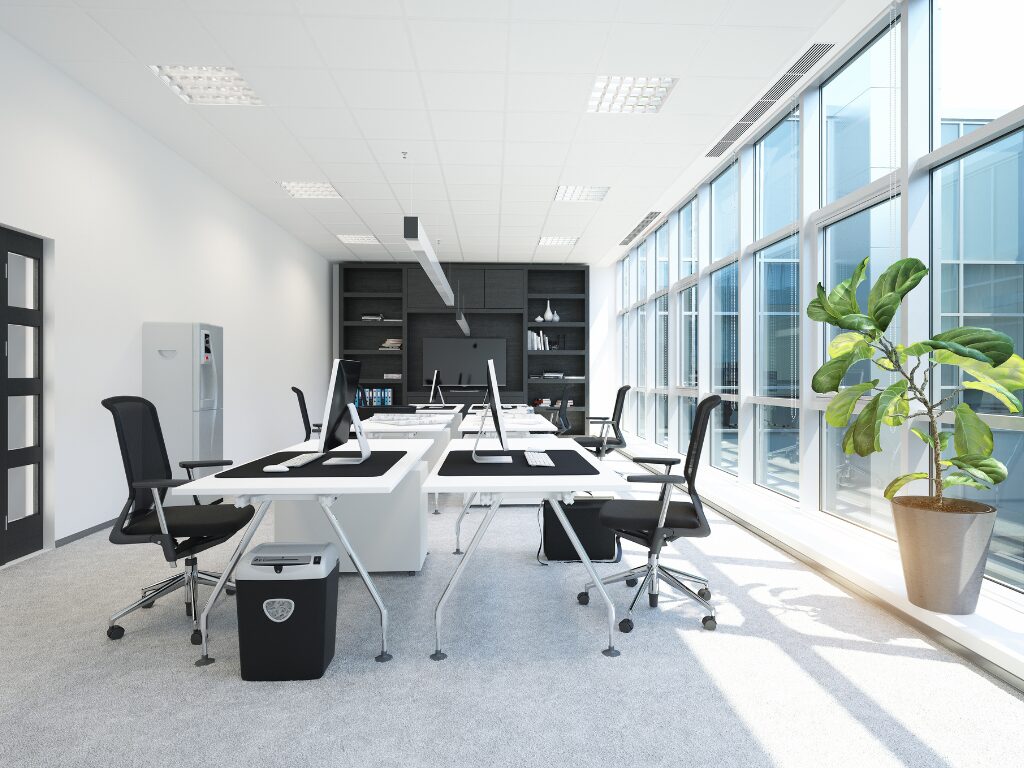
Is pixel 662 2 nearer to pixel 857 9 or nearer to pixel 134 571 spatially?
pixel 857 9

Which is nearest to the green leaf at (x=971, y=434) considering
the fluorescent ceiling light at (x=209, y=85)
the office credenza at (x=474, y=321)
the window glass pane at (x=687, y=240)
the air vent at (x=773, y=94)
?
the air vent at (x=773, y=94)

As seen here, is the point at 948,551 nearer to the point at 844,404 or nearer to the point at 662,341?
the point at 844,404

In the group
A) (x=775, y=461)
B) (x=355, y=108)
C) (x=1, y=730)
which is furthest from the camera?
(x=775, y=461)

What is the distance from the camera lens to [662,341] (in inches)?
348

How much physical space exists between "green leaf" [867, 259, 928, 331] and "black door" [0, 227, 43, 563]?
4828 millimetres

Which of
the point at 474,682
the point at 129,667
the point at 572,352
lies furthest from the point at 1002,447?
the point at 572,352

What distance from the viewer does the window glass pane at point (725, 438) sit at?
629cm

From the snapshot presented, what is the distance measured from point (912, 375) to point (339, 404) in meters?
2.66

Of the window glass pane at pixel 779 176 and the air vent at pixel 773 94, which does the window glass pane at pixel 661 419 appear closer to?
the window glass pane at pixel 779 176

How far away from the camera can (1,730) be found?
82.7 inches

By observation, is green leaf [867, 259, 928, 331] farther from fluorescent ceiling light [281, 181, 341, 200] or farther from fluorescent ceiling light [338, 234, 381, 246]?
fluorescent ceiling light [338, 234, 381, 246]

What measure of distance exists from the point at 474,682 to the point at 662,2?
3.50m

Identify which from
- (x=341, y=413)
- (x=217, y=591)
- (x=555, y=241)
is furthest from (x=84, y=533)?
(x=555, y=241)

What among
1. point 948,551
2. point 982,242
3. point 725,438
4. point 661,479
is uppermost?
point 982,242
